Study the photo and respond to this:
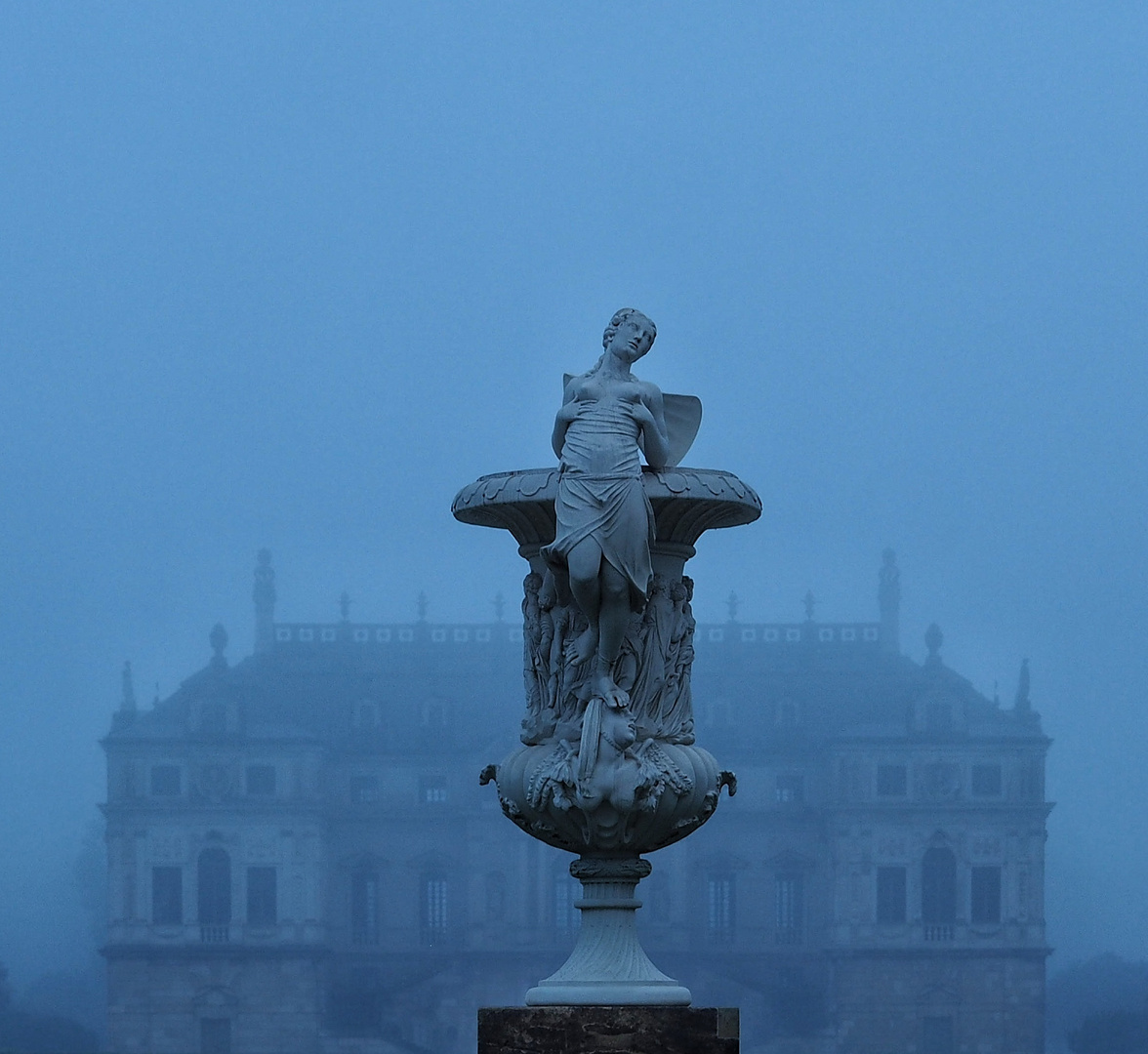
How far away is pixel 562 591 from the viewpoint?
8.19 metres

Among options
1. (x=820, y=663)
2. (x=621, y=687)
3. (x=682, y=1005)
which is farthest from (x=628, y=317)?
(x=820, y=663)

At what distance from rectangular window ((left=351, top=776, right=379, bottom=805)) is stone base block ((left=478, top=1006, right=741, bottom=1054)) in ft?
189

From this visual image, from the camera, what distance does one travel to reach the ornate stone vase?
316 inches

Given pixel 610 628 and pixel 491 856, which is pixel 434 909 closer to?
pixel 491 856

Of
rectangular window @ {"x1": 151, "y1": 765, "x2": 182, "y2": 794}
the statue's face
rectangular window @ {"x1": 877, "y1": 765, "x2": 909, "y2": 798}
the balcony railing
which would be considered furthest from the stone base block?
rectangular window @ {"x1": 151, "y1": 765, "x2": 182, "y2": 794}

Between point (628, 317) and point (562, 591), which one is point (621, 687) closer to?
point (562, 591)

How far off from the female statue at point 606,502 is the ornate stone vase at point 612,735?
0.08 meters

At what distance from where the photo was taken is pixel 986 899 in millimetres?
63750

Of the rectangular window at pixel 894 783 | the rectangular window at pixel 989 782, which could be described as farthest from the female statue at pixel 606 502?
the rectangular window at pixel 894 783

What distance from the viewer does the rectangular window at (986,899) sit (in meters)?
63.6

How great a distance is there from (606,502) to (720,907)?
58.1 metres

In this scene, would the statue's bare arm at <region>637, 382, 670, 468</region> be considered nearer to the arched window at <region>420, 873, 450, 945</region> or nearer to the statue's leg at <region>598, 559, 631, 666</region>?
the statue's leg at <region>598, 559, 631, 666</region>

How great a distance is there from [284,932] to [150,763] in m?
6.39

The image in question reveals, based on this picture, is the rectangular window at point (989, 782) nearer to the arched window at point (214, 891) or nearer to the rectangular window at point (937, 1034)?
the rectangular window at point (937, 1034)
